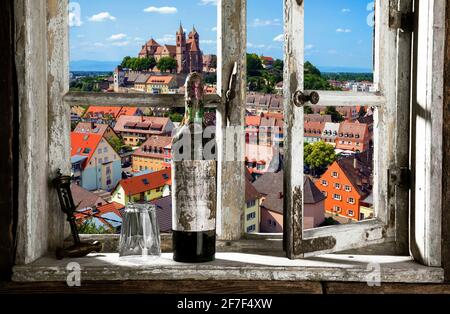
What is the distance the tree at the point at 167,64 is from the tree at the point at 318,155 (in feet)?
1.69

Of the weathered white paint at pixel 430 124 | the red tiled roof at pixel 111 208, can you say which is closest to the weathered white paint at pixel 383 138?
the weathered white paint at pixel 430 124

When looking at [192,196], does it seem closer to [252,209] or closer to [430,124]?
[252,209]

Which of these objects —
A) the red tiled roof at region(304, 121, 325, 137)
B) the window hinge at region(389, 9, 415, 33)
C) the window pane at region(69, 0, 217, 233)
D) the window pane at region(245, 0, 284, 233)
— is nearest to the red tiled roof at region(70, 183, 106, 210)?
the window pane at region(69, 0, 217, 233)

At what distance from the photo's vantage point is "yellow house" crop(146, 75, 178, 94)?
6.36ft

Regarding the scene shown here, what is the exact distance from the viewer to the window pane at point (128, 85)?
6.25 ft

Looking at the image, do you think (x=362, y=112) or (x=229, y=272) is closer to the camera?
(x=229, y=272)

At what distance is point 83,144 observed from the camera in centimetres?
193

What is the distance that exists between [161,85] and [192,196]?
0.44 meters

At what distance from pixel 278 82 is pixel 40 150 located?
777 mm

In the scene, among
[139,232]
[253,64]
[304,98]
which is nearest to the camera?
[304,98]

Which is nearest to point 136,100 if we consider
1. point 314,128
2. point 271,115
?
point 271,115

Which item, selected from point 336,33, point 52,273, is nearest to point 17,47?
point 52,273

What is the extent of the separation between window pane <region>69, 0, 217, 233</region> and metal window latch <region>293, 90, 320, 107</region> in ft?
1.08

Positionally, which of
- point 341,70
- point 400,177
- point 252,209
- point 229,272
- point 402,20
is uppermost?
point 402,20
